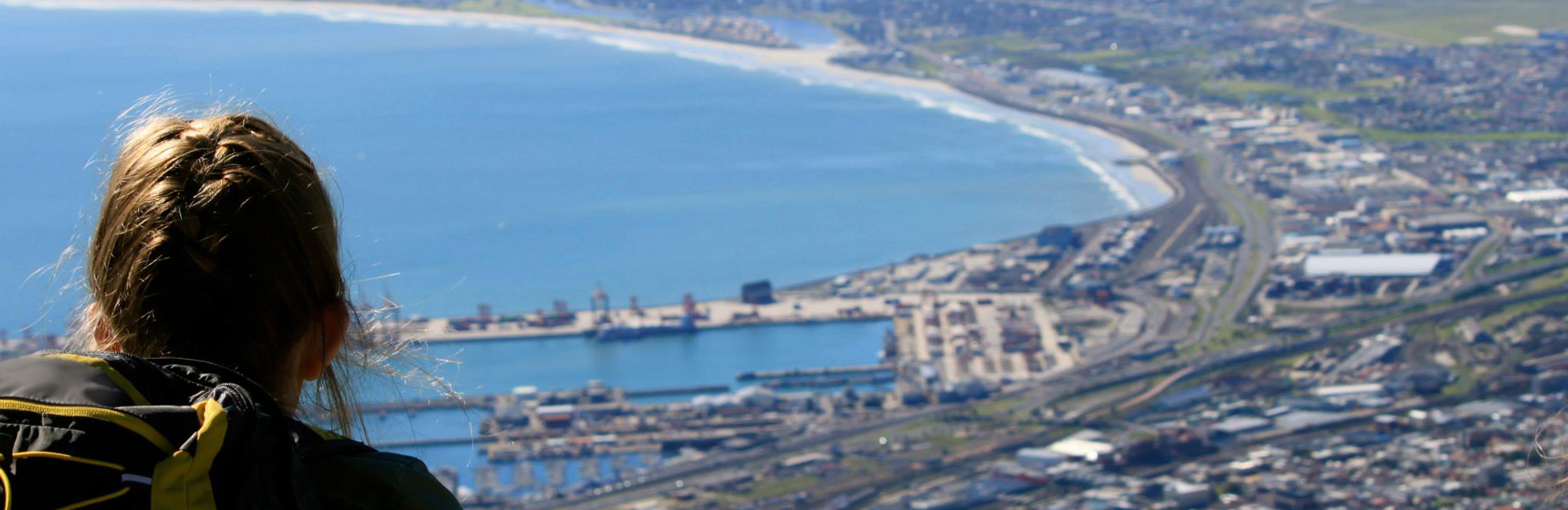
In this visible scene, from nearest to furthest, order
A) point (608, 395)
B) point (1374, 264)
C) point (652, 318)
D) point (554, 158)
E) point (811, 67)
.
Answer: point (608, 395) → point (652, 318) → point (1374, 264) → point (554, 158) → point (811, 67)

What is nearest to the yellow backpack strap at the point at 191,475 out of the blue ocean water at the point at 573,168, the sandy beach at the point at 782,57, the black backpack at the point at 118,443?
the black backpack at the point at 118,443

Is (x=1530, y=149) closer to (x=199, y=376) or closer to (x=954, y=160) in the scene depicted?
(x=954, y=160)

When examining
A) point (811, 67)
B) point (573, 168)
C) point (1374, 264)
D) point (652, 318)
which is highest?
point (811, 67)

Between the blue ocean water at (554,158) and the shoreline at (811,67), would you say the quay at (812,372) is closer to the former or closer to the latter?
the blue ocean water at (554,158)

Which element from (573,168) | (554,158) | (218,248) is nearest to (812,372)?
(573,168)

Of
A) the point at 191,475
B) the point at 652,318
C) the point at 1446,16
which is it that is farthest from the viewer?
the point at 1446,16

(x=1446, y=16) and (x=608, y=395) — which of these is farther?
(x=1446, y=16)

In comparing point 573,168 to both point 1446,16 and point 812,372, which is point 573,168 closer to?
point 812,372
